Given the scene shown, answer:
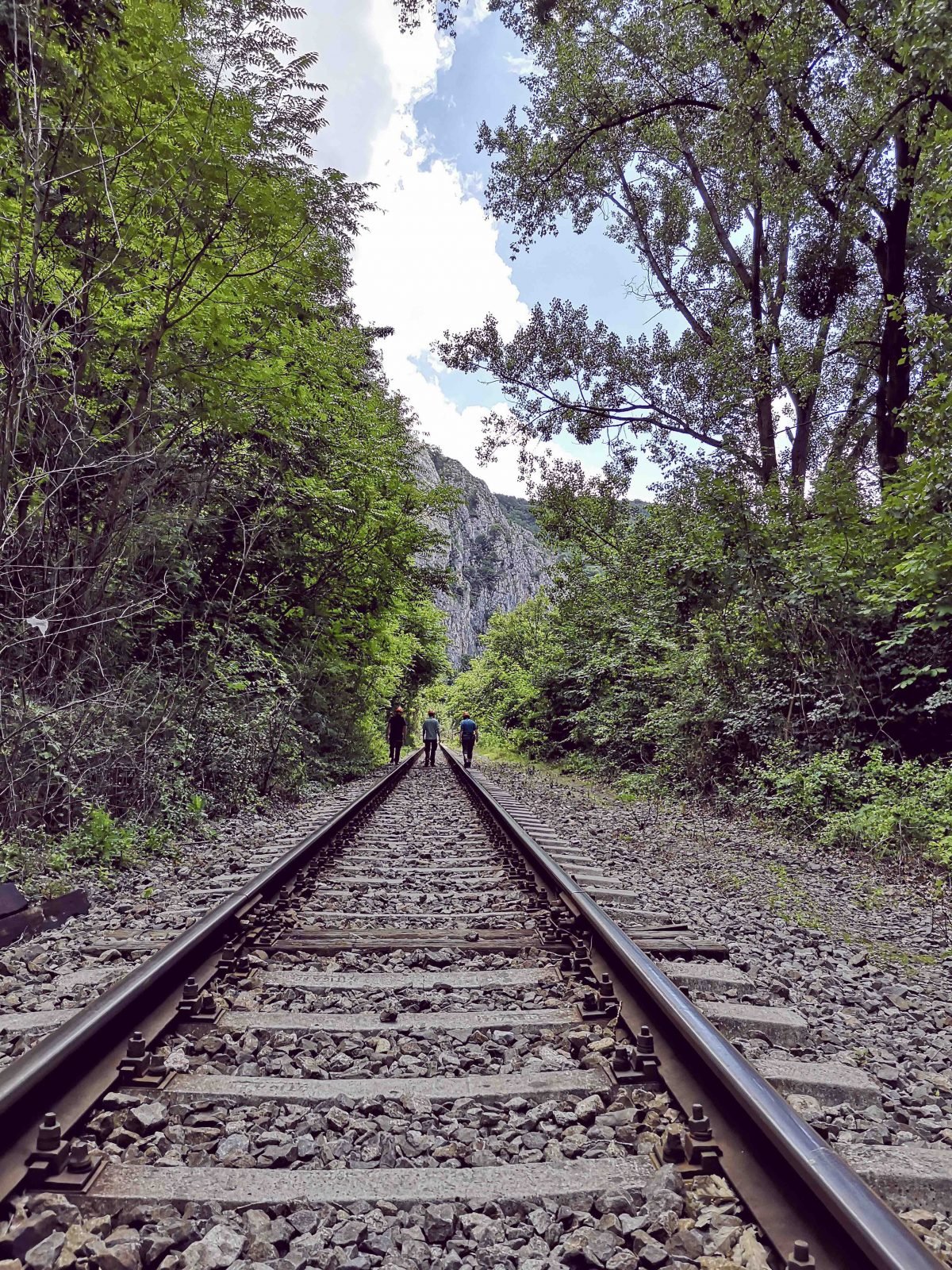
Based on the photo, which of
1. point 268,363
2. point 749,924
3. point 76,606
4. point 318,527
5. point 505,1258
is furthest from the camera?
point 318,527

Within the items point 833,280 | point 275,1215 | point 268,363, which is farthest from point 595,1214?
point 833,280

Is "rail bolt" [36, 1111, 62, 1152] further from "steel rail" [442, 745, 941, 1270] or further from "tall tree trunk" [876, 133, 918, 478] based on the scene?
"tall tree trunk" [876, 133, 918, 478]

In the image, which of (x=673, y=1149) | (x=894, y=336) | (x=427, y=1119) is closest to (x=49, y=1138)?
(x=427, y=1119)

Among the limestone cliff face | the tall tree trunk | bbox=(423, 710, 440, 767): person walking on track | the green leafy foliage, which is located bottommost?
bbox=(423, 710, 440, 767): person walking on track

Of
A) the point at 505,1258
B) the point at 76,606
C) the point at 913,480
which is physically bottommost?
the point at 505,1258

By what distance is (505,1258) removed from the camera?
1482 millimetres

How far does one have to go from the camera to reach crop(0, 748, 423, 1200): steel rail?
1754 mm

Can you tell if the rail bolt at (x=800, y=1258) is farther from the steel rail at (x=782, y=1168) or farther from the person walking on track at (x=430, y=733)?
the person walking on track at (x=430, y=733)

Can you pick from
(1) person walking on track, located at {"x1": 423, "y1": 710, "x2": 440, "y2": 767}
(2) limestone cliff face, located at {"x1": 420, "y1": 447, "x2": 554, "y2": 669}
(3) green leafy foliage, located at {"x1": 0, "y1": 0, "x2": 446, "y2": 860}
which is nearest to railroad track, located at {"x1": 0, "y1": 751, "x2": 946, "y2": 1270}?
(3) green leafy foliage, located at {"x1": 0, "y1": 0, "x2": 446, "y2": 860}

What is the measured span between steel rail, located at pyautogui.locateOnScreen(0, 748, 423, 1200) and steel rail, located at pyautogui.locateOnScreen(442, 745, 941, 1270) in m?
1.66

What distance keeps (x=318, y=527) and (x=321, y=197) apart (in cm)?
439

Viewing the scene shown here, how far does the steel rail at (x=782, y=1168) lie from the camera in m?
1.29

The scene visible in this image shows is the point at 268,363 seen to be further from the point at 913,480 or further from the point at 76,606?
the point at 913,480

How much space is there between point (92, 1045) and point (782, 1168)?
1.94 m
